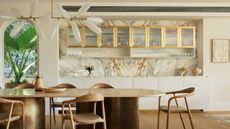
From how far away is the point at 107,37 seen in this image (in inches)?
328

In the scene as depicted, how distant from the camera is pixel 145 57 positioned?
8.56 m

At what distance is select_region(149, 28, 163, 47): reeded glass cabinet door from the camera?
8.44 m

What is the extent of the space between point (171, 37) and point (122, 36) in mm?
1244

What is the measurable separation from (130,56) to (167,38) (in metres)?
1.04

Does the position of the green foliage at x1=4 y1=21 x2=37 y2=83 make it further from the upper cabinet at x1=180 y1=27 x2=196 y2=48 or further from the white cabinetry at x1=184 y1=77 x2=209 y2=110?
the white cabinetry at x1=184 y1=77 x2=209 y2=110

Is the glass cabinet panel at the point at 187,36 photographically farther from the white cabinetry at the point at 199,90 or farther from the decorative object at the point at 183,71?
the white cabinetry at the point at 199,90

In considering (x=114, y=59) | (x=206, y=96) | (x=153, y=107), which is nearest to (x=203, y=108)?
(x=206, y=96)

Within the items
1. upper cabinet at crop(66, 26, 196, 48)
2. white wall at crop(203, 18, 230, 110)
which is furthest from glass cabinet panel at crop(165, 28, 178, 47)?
white wall at crop(203, 18, 230, 110)

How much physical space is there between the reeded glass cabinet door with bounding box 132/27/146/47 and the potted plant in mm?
2528

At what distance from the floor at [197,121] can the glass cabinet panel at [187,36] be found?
5.87 feet

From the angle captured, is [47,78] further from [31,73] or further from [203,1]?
[203,1]

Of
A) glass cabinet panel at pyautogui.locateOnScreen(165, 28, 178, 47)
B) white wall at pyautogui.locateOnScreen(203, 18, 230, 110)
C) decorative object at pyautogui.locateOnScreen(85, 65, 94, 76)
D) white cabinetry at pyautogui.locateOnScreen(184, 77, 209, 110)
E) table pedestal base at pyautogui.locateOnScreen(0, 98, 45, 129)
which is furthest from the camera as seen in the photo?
glass cabinet panel at pyautogui.locateOnScreen(165, 28, 178, 47)

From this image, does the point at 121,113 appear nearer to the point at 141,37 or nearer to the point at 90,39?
the point at 90,39

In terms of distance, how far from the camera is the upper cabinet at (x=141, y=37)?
27.2 ft
